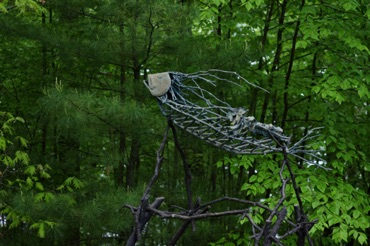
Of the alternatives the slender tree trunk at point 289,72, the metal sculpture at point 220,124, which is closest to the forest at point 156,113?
the slender tree trunk at point 289,72

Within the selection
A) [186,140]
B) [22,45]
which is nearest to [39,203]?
[186,140]

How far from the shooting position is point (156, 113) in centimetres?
539

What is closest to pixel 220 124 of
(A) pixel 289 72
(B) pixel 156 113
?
(B) pixel 156 113

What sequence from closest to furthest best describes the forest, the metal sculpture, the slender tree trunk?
1. the metal sculpture
2. the forest
3. the slender tree trunk

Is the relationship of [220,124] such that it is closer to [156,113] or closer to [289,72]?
[156,113]

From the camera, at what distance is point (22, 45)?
261 inches

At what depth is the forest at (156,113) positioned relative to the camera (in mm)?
4836

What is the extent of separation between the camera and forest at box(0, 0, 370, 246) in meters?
4.84

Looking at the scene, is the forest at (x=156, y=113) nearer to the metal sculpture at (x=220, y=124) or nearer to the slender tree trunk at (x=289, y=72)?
the slender tree trunk at (x=289, y=72)

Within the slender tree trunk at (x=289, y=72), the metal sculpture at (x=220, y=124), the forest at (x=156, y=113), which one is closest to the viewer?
the metal sculpture at (x=220, y=124)

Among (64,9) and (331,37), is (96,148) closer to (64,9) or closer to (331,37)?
(64,9)

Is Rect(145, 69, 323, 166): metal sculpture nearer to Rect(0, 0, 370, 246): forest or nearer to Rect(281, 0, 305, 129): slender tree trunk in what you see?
Rect(0, 0, 370, 246): forest

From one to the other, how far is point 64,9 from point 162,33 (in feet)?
3.18

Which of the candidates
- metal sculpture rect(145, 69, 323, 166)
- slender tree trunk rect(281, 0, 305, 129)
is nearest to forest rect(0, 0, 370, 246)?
slender tree trunk rect(281, 0, 305, 129)
